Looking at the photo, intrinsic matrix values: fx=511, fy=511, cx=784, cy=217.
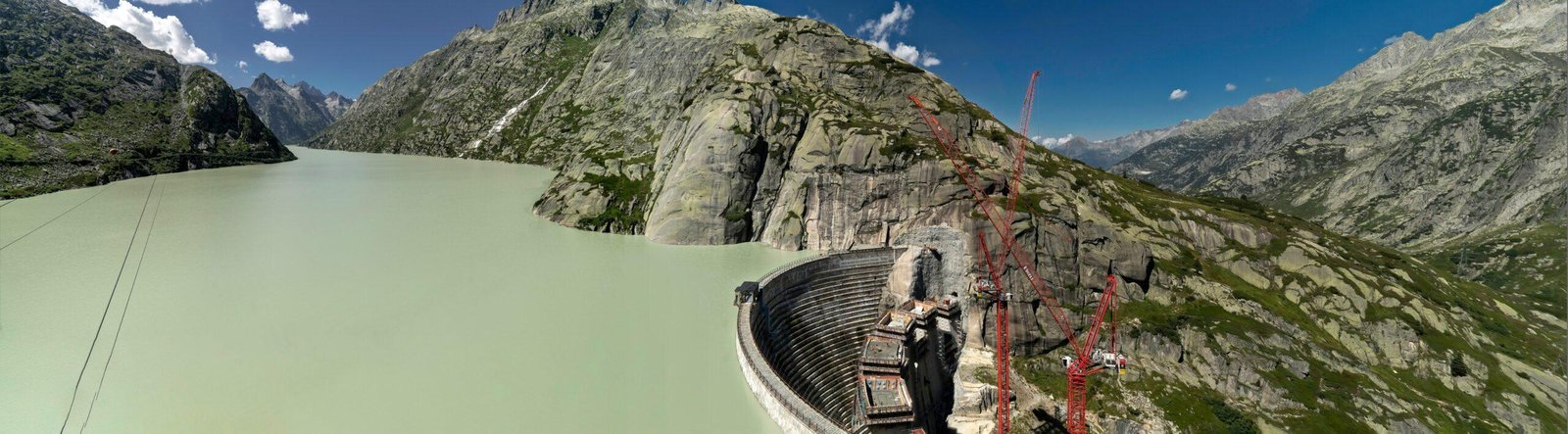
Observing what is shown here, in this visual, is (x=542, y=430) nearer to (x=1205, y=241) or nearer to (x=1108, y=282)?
(x=1108, y=282)

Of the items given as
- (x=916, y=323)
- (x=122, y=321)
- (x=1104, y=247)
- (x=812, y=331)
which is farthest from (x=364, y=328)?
(x=1104, y=247)

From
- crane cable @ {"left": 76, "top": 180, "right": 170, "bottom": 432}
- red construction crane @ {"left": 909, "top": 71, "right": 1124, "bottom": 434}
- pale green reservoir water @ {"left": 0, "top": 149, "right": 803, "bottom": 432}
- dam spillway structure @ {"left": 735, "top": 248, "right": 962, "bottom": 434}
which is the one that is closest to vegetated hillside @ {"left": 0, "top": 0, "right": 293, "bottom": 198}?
pale green reservoir water @ {"left": 0, "top": 149, "right": 803, "bottom": 432}

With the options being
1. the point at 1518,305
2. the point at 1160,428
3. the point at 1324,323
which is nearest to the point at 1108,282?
the point at 1160,428

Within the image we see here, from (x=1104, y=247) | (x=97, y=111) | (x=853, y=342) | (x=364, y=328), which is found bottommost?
(x=364, y=328)

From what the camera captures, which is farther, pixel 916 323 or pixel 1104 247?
pixel 1104 247

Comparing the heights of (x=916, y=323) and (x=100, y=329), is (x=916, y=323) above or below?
above

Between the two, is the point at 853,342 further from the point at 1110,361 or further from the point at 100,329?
the point at 100,329
